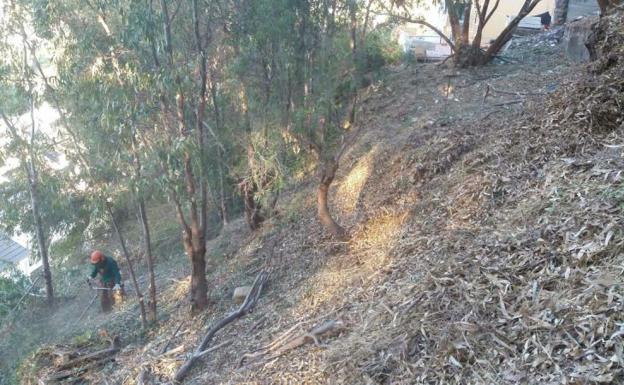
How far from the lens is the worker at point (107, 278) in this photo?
9.49 metres

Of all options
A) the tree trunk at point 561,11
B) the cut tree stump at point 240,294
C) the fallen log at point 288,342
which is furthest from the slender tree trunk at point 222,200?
the tree trunk at point 561,11

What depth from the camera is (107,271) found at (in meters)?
9.75

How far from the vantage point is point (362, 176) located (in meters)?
9.52

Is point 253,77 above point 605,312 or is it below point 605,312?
above

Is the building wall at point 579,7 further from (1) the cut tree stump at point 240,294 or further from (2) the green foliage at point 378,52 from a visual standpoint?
(1) the cut tree stump at point 240,294

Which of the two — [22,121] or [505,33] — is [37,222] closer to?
[22,121]

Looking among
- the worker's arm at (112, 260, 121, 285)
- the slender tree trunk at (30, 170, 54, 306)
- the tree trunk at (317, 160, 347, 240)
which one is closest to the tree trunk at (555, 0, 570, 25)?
the tree trunk at (317, 160, 347, 240)

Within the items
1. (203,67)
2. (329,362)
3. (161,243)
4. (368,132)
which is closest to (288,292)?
(329,362)

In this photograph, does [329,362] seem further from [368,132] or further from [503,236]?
[368,132]

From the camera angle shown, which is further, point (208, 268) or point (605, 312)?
point (208, 268)

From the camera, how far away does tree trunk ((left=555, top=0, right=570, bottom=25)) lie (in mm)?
15938

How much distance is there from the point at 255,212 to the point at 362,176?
2.35 meters

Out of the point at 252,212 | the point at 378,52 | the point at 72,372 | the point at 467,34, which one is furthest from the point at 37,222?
the point at 467,34

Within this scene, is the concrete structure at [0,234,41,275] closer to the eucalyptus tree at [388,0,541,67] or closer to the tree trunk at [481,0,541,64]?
the eucalyptus tree at [388,0,541,67]
